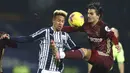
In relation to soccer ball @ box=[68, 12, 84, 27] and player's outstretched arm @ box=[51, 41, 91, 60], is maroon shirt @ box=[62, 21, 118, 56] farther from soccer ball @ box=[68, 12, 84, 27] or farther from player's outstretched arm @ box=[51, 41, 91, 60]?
player's outstretched arm @ box=[51, 41, 91, 60]

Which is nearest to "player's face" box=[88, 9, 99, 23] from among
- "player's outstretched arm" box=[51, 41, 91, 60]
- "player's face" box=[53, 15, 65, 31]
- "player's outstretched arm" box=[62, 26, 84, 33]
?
"player's outstretched arm" box=[62, 26, 84, 33]

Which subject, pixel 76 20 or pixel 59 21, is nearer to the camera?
pixel 76 20

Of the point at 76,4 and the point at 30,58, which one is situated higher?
the point at 76,4

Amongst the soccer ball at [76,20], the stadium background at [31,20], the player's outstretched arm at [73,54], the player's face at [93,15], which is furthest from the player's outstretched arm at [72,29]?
the stadium background at [31,20]

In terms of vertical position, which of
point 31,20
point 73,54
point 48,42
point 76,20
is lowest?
point 73,54

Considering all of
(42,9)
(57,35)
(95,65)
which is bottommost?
(95,65)

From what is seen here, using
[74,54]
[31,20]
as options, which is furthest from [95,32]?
[31,20]

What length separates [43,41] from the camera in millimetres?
8375

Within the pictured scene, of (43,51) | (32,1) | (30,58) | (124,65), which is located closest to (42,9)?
(32,1)

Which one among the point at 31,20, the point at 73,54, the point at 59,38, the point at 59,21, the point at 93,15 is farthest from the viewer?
the point at 31,20

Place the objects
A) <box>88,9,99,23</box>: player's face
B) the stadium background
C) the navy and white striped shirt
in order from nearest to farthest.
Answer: <box>88,9,99,23</box>: player's face → the navy and white striped shirt → the stadium background

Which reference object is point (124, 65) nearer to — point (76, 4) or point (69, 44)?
point (76, 4)

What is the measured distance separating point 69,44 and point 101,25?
0.81 metres

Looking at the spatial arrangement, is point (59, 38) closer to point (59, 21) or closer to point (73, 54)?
point (59, 21)
